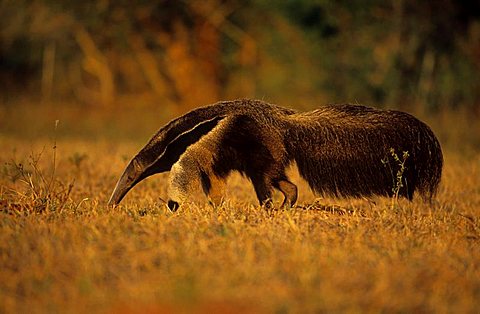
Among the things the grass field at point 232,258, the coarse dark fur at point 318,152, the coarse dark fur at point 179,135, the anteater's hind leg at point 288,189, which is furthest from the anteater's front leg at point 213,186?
the anteater's hind leg at point 288,189

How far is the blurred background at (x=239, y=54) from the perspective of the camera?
1619 cm

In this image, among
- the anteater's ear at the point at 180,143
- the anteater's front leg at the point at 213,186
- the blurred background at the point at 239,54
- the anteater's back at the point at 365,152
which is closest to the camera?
the anteater's back at the point at 365,152

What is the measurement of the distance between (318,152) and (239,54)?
16.8 meters

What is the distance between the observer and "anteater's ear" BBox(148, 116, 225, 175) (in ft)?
19.0

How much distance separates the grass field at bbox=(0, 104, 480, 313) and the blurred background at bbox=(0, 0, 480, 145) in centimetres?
849

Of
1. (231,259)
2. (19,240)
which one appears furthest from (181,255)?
(19,240)

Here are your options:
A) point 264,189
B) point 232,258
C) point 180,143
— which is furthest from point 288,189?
point 232,258

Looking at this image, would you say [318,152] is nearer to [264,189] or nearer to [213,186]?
[264,189]

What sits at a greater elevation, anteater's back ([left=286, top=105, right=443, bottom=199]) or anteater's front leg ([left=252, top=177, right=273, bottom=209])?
anteater's back ([left=286, top=105, right=443, bottom=199])

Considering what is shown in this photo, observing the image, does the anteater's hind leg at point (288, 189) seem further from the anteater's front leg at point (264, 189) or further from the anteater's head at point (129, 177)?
the anteater's head at point (129, 177)

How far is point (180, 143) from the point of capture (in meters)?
5.87

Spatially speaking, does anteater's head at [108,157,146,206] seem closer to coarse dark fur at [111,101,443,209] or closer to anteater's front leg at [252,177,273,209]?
coarse dark fur at [111,101,443,209]

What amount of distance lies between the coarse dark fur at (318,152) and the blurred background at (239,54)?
7.80 metres

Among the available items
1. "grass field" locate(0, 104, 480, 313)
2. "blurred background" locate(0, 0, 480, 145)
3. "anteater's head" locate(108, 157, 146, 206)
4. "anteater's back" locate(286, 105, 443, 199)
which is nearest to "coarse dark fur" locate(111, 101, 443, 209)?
"anteater's back" locate(286, 105, 443, 199)
